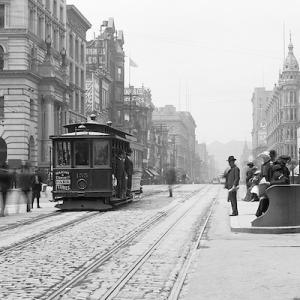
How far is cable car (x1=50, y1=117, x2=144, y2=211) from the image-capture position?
78.2 feet

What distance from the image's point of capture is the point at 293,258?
35.6ft

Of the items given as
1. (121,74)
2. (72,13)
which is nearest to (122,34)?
(121,74)

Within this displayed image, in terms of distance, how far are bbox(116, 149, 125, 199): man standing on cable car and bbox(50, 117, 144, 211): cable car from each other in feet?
2.56

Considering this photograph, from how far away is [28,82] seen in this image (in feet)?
169

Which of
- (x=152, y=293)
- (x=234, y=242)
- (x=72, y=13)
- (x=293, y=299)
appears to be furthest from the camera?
(x=72, y=13)

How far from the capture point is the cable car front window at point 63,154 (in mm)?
24141

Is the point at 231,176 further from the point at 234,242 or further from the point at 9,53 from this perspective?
the point at 9,53

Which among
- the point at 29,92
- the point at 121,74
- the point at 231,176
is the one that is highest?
the point at 121,74

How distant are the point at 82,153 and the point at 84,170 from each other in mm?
675

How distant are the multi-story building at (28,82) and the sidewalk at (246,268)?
34788 mm

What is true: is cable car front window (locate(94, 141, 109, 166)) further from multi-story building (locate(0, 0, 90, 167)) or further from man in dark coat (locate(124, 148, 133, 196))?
multi-story building (locate(0, 0, 90, 167))

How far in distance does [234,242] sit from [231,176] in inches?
235

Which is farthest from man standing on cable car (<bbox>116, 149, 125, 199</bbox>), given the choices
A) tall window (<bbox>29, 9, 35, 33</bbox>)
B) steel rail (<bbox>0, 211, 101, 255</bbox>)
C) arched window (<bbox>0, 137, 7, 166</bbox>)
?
tall window (<bbox>29, 9, 35, 33</bbox>)

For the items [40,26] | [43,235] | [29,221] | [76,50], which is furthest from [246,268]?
[76,50]
